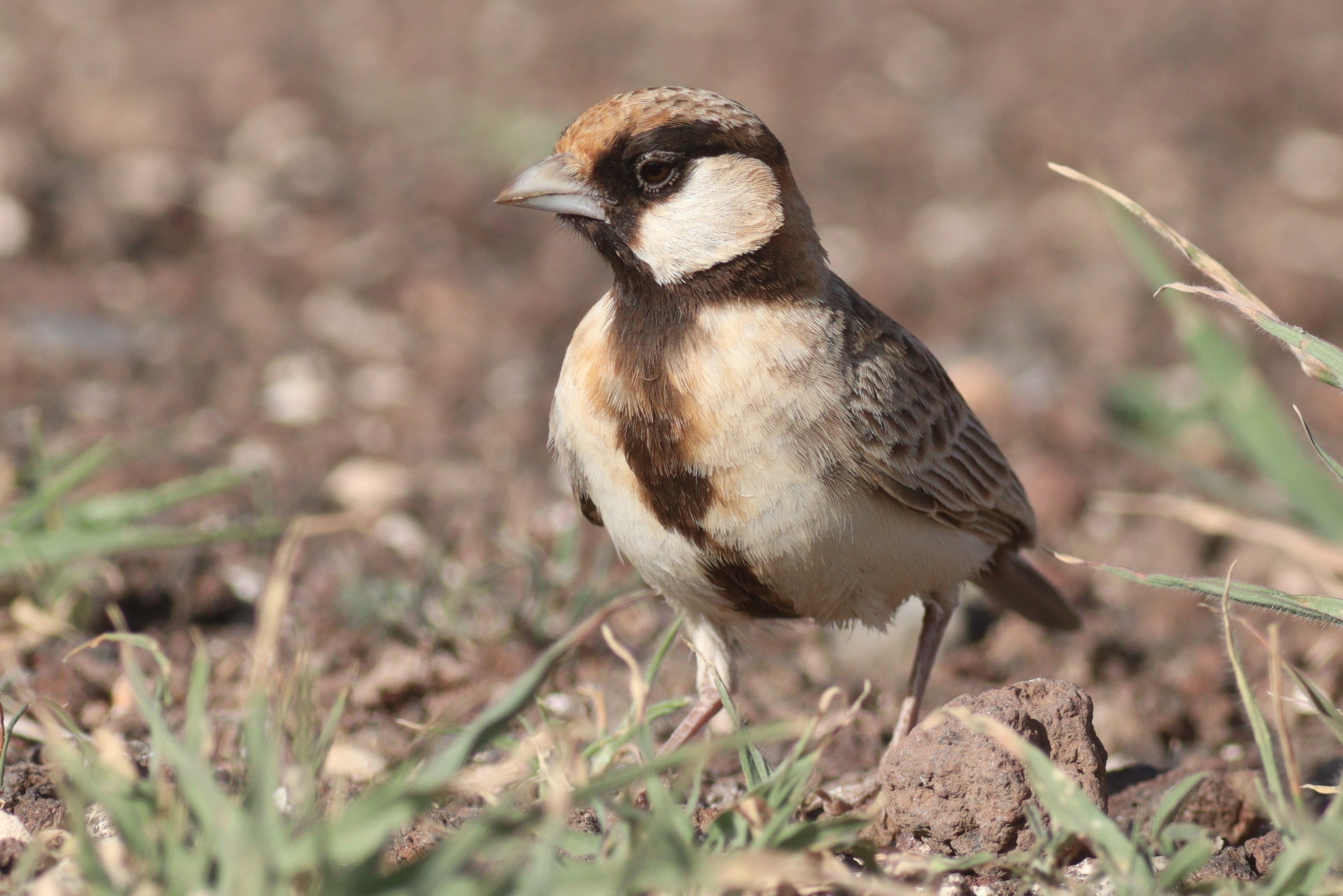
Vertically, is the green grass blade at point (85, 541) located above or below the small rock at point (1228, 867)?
above

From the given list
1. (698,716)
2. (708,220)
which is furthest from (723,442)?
(698,716)

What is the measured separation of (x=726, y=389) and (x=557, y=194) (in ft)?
2.36

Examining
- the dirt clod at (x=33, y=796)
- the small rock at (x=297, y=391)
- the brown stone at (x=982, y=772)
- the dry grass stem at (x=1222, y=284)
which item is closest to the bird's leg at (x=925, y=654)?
the brown stone at (x=982, y=772)

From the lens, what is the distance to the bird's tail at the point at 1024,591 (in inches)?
184

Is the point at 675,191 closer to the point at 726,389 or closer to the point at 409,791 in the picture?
the point at 726,389

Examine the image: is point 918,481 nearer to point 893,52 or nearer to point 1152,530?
point 1152,530

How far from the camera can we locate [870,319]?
411cm

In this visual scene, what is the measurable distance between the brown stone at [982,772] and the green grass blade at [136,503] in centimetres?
221

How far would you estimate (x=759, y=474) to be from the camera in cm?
362

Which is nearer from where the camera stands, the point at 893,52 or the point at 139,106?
the point at 139,106

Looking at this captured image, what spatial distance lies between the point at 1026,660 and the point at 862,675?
60 centimetres

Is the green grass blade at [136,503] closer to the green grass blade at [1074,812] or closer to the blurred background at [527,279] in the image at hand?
the blurred background at [527,279]

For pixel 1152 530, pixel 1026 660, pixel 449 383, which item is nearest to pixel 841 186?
pixel 449 383

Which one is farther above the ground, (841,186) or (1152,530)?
(841,186)
